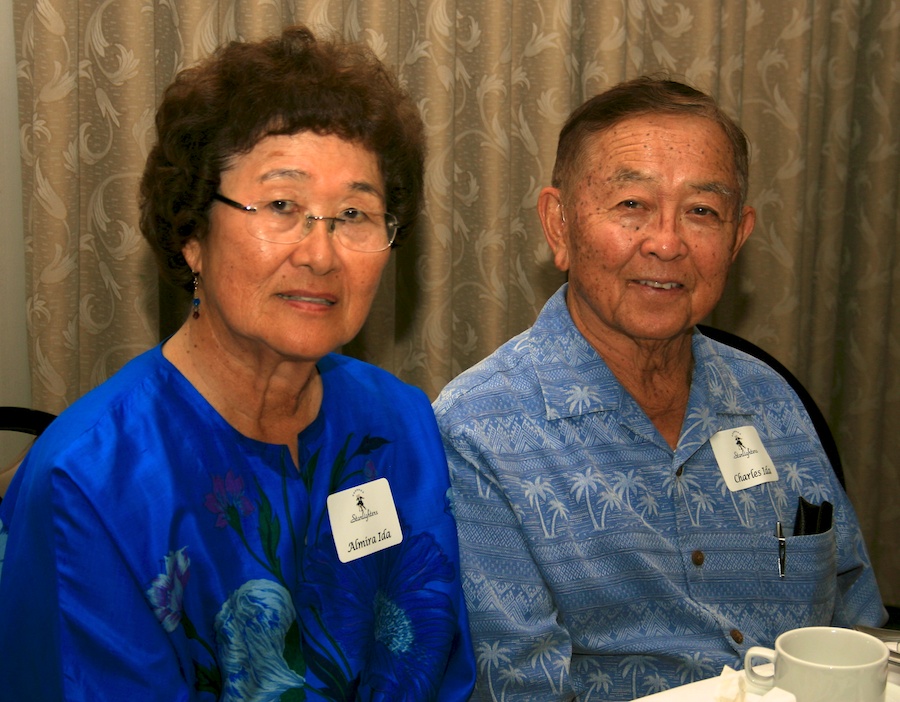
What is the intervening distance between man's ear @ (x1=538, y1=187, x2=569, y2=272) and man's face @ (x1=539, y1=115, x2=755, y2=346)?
0.26 ft

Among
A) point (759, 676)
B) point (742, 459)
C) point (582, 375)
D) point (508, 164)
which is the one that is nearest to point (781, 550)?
point (742, 459)

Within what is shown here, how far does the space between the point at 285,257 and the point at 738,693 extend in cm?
93

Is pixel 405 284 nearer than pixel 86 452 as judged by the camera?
No

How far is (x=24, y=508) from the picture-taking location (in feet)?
A: 4.61

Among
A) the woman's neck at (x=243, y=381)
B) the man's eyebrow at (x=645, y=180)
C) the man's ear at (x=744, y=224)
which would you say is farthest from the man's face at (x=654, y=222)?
the woman's neck at (x=243, y=381)

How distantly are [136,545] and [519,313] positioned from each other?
221 cm

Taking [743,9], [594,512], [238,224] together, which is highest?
[743,9]

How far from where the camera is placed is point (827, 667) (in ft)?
3.79

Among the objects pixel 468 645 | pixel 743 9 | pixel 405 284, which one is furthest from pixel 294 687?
pixel 743 9

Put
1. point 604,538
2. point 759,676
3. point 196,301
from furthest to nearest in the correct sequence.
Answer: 1. point 604,538
2. point 196,301
3. point 759,676

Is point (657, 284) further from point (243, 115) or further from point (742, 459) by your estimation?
point (243, 115)

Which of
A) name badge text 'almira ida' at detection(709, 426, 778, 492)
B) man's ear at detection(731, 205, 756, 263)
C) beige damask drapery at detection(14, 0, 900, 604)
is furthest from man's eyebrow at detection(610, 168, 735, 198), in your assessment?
beige damask drapery at detection(14, 0, 900, 604)

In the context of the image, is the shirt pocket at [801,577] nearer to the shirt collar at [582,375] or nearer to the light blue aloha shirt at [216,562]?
the shirt collar at [582,375]

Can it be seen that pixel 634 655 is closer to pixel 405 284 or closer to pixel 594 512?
pixel 594 512
